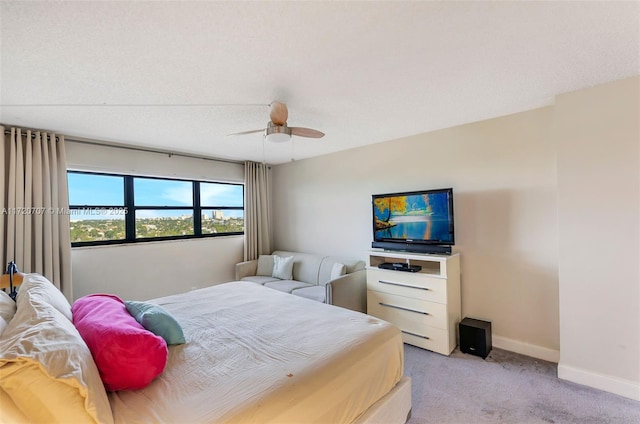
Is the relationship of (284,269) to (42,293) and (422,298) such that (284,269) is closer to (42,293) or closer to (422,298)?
(422,298)

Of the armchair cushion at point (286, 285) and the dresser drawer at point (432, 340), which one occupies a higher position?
the armchair cushion at point (286, 285)

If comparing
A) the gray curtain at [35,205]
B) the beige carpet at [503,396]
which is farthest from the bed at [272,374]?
the gray curtain at [35,205]

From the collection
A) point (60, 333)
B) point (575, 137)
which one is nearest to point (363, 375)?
point (60, 333)

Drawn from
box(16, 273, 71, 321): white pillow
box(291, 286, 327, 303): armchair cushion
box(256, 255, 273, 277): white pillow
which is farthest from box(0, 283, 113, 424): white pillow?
box(256, 255, 273, 277): white pillow

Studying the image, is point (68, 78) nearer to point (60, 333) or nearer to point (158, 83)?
point (158, 83)

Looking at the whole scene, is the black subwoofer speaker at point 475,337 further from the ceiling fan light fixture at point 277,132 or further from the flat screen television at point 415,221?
the ceiling fan light fixture at point 277,132

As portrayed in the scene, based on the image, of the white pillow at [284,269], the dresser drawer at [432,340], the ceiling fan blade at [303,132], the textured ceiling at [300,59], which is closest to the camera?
the textured ceiling at [300,59]

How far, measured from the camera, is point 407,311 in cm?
304

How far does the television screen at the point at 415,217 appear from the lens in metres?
2.97

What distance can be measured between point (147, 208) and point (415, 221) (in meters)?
3.66

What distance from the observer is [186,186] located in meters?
4.43

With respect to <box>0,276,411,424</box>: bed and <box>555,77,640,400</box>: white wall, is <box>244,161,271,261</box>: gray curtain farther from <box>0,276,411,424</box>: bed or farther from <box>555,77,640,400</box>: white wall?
<box>555,77,640,400</box>: white wall

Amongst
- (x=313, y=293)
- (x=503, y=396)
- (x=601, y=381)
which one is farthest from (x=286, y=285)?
(x=601, y=381)

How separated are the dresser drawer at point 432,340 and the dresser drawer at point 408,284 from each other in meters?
0.32
